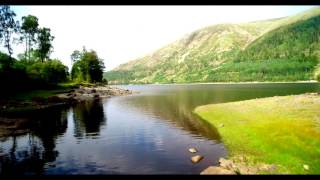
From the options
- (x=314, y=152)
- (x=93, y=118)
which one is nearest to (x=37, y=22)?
(x=93, y=118)

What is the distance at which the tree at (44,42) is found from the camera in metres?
160

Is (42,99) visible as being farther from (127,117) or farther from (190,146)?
(190,146)

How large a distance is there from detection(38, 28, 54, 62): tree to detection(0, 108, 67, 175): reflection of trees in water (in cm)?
9456

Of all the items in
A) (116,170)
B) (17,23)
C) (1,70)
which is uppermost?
(17,23)

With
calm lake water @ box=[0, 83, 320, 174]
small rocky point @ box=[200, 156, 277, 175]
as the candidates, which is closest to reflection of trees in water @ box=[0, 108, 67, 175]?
calm lake water @ box=[0, 83, 320, 174]

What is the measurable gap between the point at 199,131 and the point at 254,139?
45.0ft

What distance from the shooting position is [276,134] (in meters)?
49.6

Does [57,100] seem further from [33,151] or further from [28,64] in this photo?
[33,151]

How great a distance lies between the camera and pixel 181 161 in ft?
132

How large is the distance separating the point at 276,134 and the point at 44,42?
450 feet

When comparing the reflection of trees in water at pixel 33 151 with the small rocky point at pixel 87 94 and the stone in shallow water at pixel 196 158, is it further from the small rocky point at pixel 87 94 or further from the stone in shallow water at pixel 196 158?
the small rocky point at pixel 87 94

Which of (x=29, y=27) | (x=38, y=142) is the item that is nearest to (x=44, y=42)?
(x=29, y=27)

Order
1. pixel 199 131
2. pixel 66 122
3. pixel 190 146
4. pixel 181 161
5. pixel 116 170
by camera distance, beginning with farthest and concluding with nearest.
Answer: pixel 66 122 → pixel 199 131 → pixel 190 146 → pixel 181 161 → pixel 116 170

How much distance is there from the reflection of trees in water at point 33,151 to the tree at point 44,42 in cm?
9456
